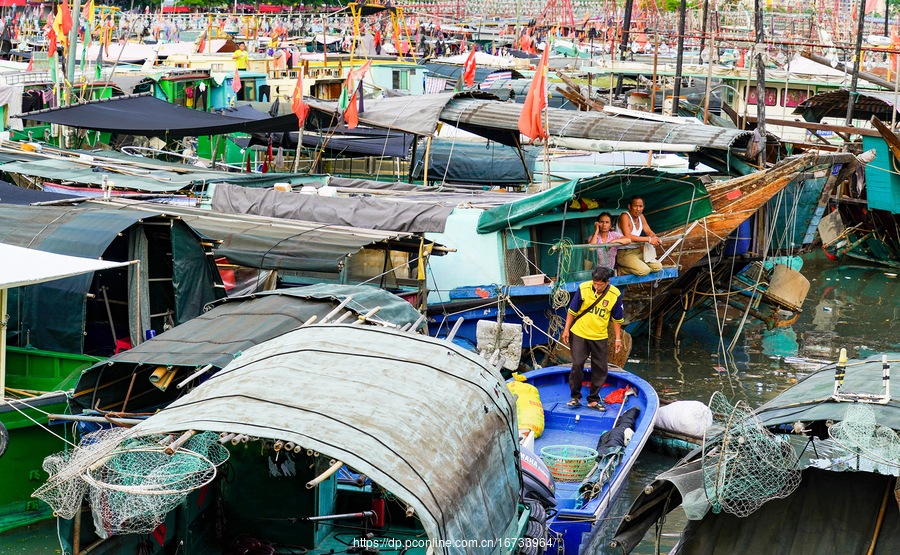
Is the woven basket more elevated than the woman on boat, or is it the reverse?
the woman on boat

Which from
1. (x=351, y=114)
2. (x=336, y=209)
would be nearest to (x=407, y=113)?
(x=351, y=114)

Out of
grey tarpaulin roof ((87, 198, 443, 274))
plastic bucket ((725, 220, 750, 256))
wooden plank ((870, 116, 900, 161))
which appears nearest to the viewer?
grey tarpaulin roof ((87, 198, 443, 274))

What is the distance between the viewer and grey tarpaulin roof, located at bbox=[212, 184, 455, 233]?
422 inches

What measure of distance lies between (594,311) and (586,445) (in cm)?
148

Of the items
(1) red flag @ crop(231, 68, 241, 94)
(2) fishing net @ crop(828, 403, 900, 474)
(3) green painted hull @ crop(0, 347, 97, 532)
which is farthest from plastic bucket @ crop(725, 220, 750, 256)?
(1) red flag @ crop(231, 68, 241, 94)

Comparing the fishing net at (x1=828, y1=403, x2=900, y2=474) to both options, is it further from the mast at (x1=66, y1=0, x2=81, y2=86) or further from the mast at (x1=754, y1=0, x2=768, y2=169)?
the mast at (x1=66, y1=0, x2=81, y2=86)

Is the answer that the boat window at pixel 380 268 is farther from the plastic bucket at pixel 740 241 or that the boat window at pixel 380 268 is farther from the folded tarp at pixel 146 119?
the folded tarp at pixel 146 119

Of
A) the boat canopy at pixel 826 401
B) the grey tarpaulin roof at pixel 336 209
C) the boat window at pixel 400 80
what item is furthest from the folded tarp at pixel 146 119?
the boat window at pixel 400 80

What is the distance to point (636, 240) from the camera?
38.3 ft

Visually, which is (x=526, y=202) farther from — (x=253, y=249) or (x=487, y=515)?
(x=487, y=515)

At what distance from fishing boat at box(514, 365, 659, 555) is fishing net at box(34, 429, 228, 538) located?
126 inches

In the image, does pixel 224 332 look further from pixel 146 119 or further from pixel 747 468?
pixel 146 119

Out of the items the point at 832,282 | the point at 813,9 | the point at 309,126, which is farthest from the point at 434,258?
the point at 813,9

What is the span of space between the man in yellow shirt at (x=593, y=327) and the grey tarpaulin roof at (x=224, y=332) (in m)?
2.14
